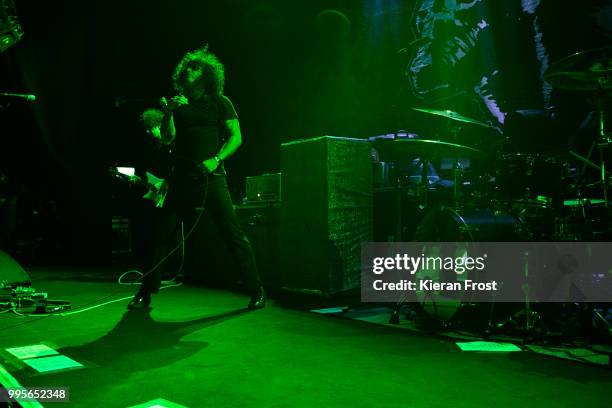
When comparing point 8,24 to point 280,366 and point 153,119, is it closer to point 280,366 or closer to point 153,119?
point 153,119

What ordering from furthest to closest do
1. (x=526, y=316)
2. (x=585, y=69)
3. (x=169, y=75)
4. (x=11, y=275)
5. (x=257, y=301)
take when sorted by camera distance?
(x=169, y=75), (x=11, y=275), (x=257, y=301), (x=526, y=316), (x=585, y=69)

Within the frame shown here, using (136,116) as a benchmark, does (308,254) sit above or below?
below

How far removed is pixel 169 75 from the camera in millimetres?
9656

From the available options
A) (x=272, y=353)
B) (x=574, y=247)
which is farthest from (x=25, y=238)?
(x=574, y=247)

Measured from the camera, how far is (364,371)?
265 cm

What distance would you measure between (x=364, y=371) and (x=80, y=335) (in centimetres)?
204

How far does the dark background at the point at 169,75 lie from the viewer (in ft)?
25.2

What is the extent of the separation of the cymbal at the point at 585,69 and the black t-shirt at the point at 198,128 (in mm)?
2576

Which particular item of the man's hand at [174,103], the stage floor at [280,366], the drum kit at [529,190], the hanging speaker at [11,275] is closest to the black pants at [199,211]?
the stage floor at [280,366]

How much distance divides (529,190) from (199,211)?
8.68ft

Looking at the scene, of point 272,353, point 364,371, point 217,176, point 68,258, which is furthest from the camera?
point 68,258

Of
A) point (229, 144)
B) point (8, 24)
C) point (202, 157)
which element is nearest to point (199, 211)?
point (202, 157)

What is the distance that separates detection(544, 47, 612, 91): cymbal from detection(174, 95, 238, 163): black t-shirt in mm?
2576

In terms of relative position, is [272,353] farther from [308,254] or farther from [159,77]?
[159,77]
